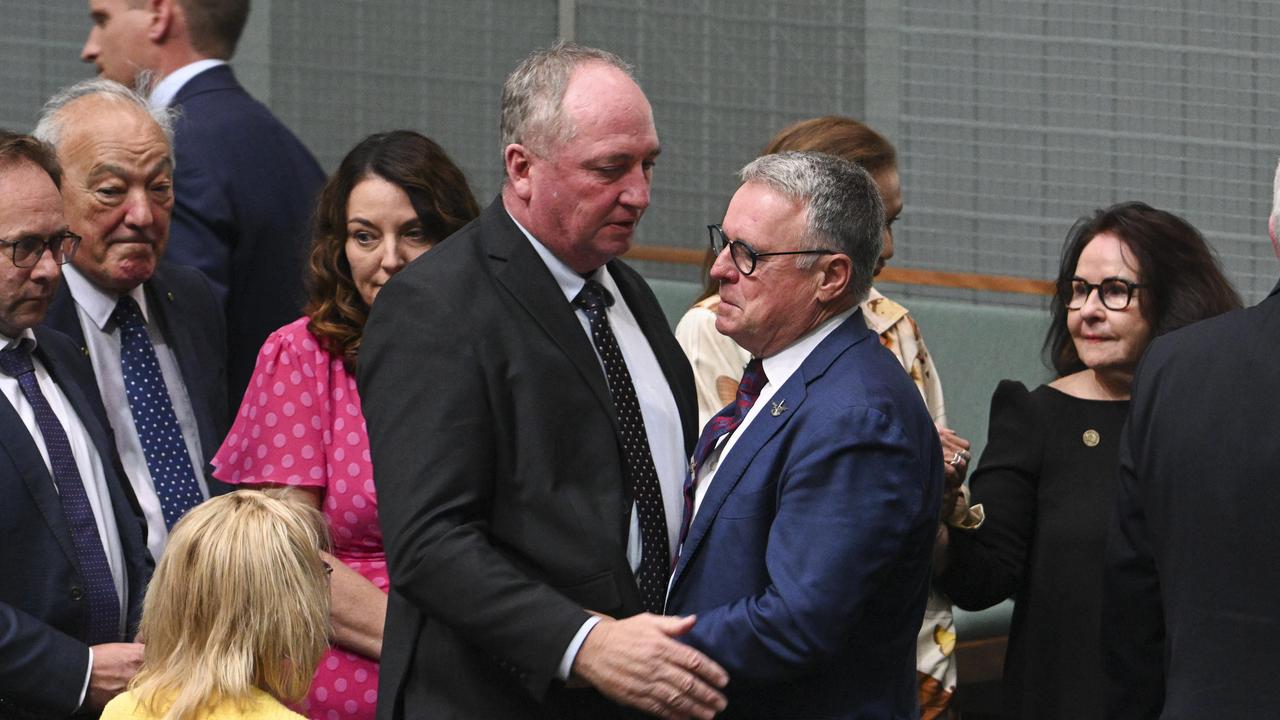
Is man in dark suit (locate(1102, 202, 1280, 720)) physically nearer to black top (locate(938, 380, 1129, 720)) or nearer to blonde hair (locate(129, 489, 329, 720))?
black top (locate(938, 380, 1129, 720))

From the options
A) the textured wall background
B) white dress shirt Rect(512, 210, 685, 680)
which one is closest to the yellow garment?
white dress shirt Rect(512, 210, 685, 680)

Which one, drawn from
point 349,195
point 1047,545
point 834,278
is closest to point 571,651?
point 834,278

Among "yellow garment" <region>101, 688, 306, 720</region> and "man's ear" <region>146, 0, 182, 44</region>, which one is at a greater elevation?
"man's ear" <region>146, 0, 182, 44</region>

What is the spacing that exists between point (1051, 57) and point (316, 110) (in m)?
2.48

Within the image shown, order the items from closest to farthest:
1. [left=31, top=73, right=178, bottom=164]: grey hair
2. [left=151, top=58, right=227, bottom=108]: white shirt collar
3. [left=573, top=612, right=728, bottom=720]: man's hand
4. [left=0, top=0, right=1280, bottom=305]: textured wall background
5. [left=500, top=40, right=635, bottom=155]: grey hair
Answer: [left=573, top=612, right=728, bottom=720]: man's hand → [left=500, top=40, right=635, bottom=155]: grey hair → [left=31, top=73, right=178, bottom=164]: grey hair → [left=151, top=58, right=227, bottom=108]: white shirt collar → [left=0, top=0, right=1280, bottom=305]: textured wall background

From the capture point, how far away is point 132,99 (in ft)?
12.2

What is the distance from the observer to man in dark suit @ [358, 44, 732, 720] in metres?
2.55

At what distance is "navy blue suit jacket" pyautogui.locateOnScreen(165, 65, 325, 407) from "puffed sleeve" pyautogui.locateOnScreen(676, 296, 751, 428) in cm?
99

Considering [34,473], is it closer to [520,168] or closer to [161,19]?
[520,168]

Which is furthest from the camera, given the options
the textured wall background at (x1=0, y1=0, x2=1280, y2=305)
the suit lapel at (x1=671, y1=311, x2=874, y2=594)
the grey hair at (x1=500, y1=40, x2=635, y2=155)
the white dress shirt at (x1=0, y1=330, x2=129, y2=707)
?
the textured wall background at (x1=0, y1=0, x2=1280, y2=305)

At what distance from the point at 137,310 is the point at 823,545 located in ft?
5.48

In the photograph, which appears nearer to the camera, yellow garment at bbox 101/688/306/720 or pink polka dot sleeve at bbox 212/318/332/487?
yellow garment at bbox 101/688/306/720

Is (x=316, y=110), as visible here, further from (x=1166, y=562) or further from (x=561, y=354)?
(x=1166, y=562)

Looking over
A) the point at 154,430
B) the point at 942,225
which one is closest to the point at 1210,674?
the point at 154,430
